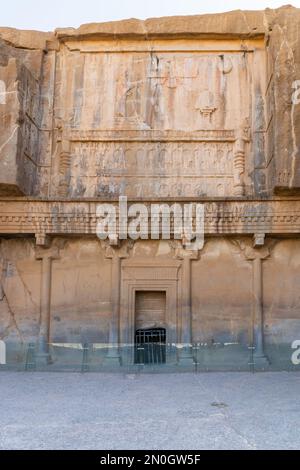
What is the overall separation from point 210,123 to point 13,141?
462 centimetres

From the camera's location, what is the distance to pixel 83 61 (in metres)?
12.3

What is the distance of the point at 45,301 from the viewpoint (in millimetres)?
11164

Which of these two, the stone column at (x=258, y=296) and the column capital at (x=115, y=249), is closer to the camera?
the stone column at (x=258, y=296)

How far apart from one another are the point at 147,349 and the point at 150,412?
515 centimetres

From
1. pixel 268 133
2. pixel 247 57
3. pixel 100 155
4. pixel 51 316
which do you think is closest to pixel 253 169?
pixel 268 133

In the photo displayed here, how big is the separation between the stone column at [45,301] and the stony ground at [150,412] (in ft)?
5.09

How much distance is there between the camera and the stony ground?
4.66 metres

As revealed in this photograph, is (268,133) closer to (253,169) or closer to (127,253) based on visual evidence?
(253,169)

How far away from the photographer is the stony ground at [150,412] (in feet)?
15.3

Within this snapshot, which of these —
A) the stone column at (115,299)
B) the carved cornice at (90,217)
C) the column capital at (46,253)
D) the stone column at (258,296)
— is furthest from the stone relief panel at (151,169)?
the stone column at (258,296)

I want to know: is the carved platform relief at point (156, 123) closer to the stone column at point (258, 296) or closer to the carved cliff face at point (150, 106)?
the carved cliff face at point (150, 106)

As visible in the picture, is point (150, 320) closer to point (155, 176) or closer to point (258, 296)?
point (258, 296)

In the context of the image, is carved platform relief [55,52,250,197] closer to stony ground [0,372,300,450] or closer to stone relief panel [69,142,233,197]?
stone relief panel [69,142,233,197]
